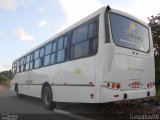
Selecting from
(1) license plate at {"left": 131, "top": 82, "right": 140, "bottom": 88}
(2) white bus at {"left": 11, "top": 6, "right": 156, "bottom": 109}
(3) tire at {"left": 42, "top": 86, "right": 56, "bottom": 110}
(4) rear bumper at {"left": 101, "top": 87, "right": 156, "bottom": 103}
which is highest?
(2) white bus at {"left": 11, "top": 6, "right": 156, "bottom": 109}

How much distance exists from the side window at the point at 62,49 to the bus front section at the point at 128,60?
2584 millimetres

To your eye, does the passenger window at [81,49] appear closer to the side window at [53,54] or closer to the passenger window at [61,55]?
the passenger window at [61,55]

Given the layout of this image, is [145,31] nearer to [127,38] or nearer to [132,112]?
[127,38]

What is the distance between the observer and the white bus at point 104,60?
24.7 ft

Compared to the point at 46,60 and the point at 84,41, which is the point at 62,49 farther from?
the point at 46,60

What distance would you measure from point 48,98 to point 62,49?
257cm

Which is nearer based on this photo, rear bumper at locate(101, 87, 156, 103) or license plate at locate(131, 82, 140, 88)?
rear bumper at locate(101, 87, 156, 103)

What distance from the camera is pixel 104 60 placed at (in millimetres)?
7453

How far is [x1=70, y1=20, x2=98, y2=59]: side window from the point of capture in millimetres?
7945

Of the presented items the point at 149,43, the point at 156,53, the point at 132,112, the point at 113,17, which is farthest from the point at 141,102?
the point at 156,53

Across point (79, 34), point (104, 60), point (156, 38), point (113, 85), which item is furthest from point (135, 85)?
point (156, 38)

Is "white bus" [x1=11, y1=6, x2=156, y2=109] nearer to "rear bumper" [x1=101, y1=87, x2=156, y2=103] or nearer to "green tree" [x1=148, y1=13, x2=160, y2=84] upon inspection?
"rear bumper" [x1=101, y1=87, x2=156, y2=103]

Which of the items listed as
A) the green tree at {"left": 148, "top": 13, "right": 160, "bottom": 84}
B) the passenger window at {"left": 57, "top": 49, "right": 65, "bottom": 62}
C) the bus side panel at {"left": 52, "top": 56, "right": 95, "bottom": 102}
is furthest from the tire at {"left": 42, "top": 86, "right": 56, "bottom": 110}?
the green tree at {"left": 148, "top": 13, "right": 160, "bottom": 84}

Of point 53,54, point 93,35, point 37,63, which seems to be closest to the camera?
point 93,35
